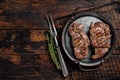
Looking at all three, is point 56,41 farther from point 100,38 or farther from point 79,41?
point 100,38

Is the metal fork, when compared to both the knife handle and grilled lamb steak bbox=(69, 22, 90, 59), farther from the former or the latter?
grilled lamb steak bbox=(69, 22, 90, 59)

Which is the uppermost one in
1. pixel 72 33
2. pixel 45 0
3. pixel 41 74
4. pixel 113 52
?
pixel 45 0

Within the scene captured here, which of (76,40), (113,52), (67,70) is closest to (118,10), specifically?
(113,52)

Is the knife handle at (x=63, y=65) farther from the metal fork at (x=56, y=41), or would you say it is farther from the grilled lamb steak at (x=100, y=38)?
the grilled lamb steak at (x=100, y=38)

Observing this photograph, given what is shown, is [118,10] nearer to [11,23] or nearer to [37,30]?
[37,30]

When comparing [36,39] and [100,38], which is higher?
[100,38]

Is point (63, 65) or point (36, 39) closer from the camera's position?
point (63, 65)

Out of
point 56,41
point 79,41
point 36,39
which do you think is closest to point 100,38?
point 79,41
